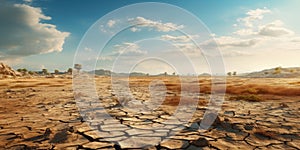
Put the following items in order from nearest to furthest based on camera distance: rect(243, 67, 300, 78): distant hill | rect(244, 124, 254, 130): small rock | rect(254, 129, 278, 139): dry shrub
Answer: rect(254, 129, 278, 139): dry shrub → rect(244, 124, 254, 130): small rock → rect(243, 67, 300, 78): distant hill

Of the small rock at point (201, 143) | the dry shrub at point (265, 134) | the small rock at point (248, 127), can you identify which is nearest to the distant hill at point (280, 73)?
the small rock at point (248, 127)

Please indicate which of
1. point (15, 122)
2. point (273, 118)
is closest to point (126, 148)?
point (15, 122)

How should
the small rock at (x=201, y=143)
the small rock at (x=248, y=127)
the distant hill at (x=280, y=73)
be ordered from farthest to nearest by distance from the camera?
the distant hill at (x=280, y=73) → the small rock at (x=248, y=127) → the small rock at (x=201, y=143)

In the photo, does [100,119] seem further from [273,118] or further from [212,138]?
[273,118]

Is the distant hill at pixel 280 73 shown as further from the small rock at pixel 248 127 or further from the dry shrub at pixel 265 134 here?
the dry shrub at pixel 265 134

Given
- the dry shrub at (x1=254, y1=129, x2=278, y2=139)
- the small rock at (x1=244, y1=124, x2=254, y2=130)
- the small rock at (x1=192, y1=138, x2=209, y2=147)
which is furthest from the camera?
the small rock at (x1=244, y1=124, x2=254, y2=130)

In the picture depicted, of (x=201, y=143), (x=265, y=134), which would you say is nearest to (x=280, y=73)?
(x=265, y=134)

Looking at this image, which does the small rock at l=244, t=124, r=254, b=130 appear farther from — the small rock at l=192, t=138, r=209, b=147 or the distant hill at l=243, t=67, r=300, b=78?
the distant hill at l=243, t=67, r=300, b=78

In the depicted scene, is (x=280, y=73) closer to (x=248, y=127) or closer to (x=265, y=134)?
(x=248, y=127)

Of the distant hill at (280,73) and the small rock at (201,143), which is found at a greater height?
the distant hill at (280,73)

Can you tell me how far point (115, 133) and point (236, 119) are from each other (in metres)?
3.03

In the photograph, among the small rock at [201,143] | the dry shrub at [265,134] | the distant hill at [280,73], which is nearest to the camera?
the small rock at [201,143]

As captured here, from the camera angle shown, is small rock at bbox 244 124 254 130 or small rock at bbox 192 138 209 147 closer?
small rock at bbox 192 138 209 147

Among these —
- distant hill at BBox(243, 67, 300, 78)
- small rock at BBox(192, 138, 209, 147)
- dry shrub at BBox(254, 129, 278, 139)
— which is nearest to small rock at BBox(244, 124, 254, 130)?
dry shrub at BBox(254, 129, 278, 139)
